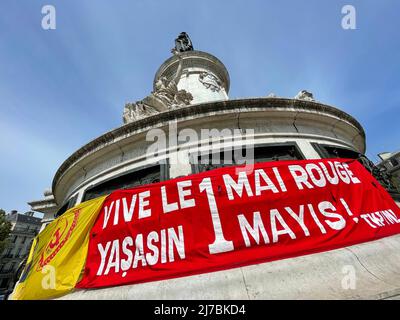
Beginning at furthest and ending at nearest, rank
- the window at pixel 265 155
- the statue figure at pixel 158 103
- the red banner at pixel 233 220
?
the statue figure at pixel 158 103 < the window at pixel 265 155 < the red banner at pixel 233 220

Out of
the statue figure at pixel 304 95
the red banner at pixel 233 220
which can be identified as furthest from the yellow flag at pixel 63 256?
the statue figure at pixel 304 95

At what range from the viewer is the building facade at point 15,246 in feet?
142

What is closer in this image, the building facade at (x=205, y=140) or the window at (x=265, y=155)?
the window at (x=265, y=155)

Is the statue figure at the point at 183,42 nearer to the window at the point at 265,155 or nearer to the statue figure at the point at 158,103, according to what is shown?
the statue figure at the point at 158,103

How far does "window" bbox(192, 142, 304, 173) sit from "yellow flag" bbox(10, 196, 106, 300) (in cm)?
269

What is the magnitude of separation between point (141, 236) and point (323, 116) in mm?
6018

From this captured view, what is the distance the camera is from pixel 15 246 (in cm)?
4794

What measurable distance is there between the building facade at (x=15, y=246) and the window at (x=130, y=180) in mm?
43694

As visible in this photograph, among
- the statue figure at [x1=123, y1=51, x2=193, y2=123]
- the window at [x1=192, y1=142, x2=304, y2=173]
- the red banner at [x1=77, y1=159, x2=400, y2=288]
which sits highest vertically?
the statue figure at [x1=123, y1=51, x2=193, y2=123]

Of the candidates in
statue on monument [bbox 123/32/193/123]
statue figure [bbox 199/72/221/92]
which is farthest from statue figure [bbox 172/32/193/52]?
statue on monument [bbox 123/32/193/123]

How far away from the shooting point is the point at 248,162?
5.50 metres

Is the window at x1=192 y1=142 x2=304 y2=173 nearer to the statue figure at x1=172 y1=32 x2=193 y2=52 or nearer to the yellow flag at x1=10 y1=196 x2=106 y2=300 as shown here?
the yellow flag at x1=10 y1=196 x2=106 y2=300

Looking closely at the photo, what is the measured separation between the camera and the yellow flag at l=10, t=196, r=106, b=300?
174 inches
